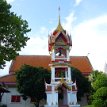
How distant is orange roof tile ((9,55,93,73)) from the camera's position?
1982 inches

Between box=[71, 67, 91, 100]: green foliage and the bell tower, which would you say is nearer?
the bell tower

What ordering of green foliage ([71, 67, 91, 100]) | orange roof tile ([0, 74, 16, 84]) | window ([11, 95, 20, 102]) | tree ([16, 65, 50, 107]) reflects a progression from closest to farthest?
tree ([16, 65, 50, 107]), green foliage ([71, 67, 91, 100]), window ([11, 95, 20, 102]), orange roof tile ([0, 74, 16, 84])

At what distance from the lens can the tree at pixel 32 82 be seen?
3982 cm

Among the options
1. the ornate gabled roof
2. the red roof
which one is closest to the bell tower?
the ornate gabled roof

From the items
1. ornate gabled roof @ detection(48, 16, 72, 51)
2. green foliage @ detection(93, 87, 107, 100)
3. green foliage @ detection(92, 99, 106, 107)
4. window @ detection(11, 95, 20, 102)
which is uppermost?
ornate gabled roof @ detection(48, 16, 72, 51)

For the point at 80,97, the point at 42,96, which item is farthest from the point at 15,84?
the point at 80,97

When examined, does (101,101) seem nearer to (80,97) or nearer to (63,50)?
(63,50)

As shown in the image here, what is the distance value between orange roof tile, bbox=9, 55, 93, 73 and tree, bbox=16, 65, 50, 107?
830cm

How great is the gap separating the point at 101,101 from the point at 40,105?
20216 mm

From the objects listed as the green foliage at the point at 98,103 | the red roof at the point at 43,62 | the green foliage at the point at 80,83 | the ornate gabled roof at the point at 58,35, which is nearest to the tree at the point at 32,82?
the green foliage at the point at 80,83

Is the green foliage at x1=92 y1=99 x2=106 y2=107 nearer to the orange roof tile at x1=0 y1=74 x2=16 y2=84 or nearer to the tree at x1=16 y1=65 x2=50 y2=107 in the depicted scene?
the tree at x1=16 y1=65 x2=50 y2=107

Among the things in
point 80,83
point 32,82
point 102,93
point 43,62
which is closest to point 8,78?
point 43,62

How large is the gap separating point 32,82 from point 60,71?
4996 millimetres

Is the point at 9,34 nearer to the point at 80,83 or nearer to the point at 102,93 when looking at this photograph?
the point at 102,93
